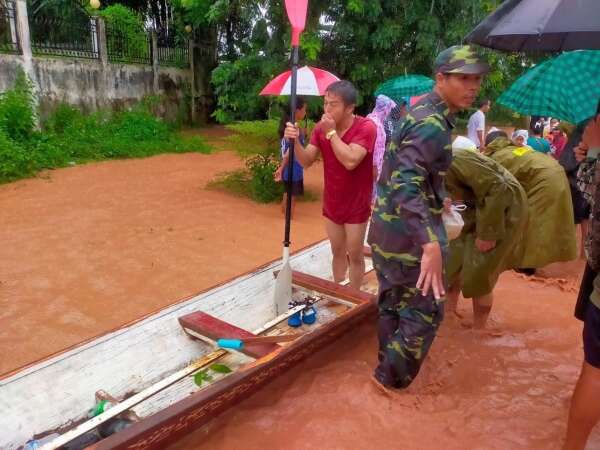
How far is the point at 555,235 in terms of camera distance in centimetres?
378

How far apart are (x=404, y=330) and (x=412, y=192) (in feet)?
2.29

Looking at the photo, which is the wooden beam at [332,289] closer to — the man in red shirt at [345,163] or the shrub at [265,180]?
the man in red shirt at [345,163]

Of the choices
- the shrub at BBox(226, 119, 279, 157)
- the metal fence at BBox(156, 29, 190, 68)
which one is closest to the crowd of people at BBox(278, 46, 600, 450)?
the shrub at BBox(226, 119, 279, 157)

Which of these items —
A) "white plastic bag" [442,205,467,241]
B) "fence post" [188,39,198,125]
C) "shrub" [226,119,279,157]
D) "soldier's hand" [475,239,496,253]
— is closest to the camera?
"white plastic bag" [442,205,467,241]

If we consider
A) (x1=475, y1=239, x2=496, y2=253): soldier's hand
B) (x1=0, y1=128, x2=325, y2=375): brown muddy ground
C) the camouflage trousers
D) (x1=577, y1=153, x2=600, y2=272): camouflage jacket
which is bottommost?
(x1=0, y1=128, x2=325, y2=375): brown muddy ground

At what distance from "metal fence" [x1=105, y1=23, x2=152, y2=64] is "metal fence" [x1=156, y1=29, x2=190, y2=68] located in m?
0.62

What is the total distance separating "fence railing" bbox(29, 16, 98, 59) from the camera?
10.3 metres

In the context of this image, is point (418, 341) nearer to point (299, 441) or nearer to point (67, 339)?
point (299, 441)

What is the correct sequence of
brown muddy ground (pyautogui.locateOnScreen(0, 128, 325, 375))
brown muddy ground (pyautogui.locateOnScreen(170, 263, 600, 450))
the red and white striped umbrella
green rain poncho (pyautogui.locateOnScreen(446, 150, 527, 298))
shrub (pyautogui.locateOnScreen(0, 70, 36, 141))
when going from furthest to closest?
shrub (pyautogui.locateOnScreen(0, 70, 36, 141)) → the red and white striped umbrella → brown muddy ground (pyautogui.locateOnScreen(0, 128, 325, 375)) → green rain poncho (pyautogui.locateOnScreen(446, 150, 527, 298)) → brown muddy ground (pyautogui.locateOnScreen(170, 263, 600, 450))

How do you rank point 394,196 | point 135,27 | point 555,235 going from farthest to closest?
1. point 135,27
2. point 555,235
3. point 394,196

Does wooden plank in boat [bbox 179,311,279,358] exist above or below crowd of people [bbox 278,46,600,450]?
below

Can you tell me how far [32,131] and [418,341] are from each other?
904cm

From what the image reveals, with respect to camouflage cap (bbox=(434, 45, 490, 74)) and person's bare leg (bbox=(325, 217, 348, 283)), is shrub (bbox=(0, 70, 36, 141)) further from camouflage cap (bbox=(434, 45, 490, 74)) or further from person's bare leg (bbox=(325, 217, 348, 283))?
camouflage cap (bbox=(434, 45, 490, 74))

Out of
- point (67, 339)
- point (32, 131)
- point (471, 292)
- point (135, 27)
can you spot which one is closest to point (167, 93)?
point (135, 27)
